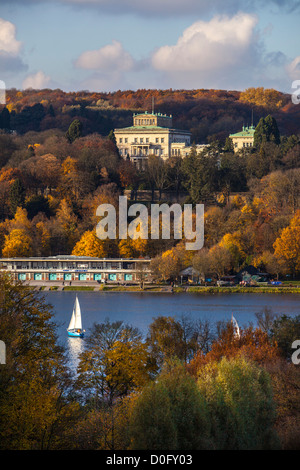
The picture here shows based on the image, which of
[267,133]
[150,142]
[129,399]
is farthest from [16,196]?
[129,399]

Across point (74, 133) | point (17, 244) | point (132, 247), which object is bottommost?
point (132, 247)

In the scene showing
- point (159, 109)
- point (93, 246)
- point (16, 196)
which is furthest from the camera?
point (159, 109)

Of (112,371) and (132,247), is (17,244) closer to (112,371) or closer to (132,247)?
(132,247)

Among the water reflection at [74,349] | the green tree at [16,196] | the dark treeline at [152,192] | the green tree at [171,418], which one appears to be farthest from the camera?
the green tree at [16,196]

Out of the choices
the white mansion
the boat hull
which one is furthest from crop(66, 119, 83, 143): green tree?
the boat hull

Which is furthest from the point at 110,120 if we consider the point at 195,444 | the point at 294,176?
the point at 195,444

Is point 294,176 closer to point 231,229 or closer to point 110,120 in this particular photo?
point 231,229

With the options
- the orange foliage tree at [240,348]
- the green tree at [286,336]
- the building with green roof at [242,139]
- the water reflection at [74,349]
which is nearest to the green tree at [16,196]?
the building with green roof at [242,139]

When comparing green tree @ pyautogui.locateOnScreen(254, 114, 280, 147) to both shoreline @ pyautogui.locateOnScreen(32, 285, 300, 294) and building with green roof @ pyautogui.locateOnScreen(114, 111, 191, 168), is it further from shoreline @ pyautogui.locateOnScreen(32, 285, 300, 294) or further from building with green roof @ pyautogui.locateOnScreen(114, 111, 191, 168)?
shoreline @ pyautogui.locateOnScreen(32, 285, 300, 294)

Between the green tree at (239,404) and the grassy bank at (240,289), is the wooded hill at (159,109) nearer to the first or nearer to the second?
the grassy bank at (240,289)
